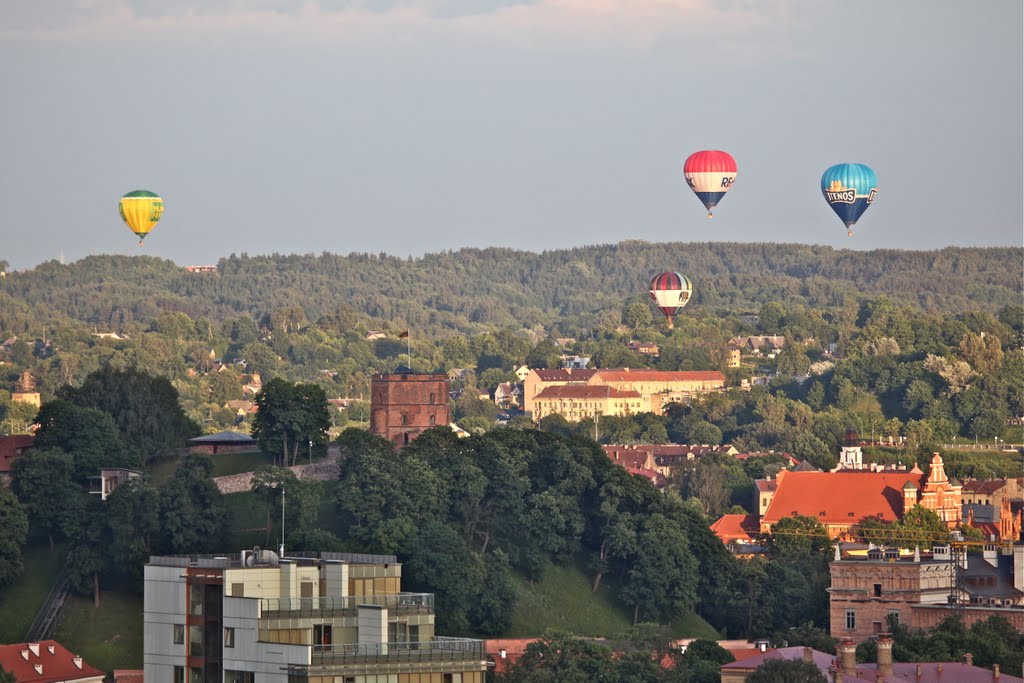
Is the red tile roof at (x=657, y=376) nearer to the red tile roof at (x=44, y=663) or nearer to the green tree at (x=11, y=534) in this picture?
the green tree at (x=11, y=534)

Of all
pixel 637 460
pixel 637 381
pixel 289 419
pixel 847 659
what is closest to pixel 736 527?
pixel 637 460

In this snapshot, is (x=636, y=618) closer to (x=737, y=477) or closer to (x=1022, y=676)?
(x=1022, y=676)

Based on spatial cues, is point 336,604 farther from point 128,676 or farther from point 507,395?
point 507,395

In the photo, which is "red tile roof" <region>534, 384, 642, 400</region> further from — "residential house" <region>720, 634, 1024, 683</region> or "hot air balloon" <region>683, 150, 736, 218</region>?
"residential house" <region>720, 634, 1024, 683</region>

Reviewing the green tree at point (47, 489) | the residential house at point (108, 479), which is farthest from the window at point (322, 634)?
the residential house at point (108, 479)

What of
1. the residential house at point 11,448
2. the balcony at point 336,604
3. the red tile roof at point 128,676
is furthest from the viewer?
the residential house at point 11,448

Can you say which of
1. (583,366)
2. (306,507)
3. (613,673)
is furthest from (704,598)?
(583,366)
